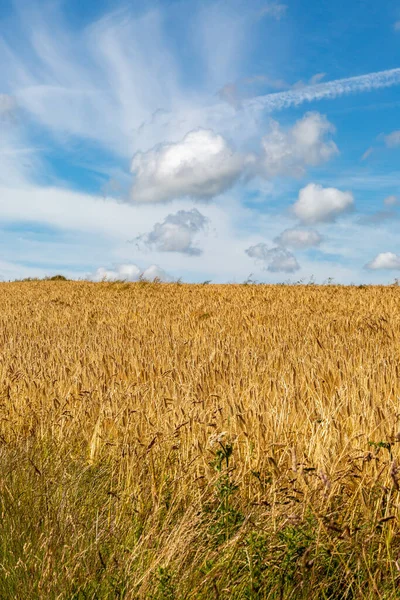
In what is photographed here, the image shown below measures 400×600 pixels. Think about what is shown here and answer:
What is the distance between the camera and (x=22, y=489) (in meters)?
3.44

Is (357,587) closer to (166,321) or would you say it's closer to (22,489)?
(22,489)

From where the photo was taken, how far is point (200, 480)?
3418mm

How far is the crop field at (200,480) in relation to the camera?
8.06 feet

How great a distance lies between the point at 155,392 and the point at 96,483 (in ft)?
5.51

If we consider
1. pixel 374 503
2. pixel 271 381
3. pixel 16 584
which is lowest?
pixel 16 584

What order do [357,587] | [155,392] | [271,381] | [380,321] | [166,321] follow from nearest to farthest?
[357,587], [271,381], [155,392], [380,321], [166,321]

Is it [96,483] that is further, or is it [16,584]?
[96,483]

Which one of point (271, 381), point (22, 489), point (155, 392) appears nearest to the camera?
point (22, 489)

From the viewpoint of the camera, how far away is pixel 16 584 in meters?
2.39

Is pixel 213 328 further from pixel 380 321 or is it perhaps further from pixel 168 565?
pixel 168 565

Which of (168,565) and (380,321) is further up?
(380,321)

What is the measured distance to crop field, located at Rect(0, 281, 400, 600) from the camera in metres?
2.46

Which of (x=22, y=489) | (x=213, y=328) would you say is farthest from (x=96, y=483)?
(x=213, y=328)

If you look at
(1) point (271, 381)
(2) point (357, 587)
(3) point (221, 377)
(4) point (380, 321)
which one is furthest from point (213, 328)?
(2) point (357, 587)
